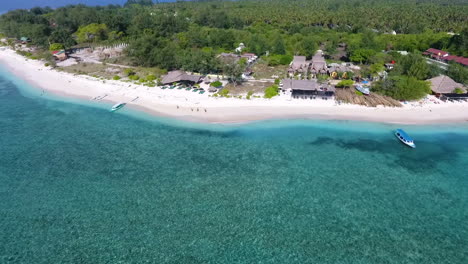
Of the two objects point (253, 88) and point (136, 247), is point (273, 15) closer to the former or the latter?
point (253, 88)

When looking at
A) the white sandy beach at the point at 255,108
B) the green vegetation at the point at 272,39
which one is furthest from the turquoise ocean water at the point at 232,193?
the green vegetation at the point at 272,39

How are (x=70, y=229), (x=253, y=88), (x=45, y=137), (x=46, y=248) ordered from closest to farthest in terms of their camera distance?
(x=46, y=248)
(x=70, y=229)
(x=45, y=137)
(x=253, y=88)

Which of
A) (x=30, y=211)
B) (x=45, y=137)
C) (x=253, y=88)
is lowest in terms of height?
(x=30, y=211)

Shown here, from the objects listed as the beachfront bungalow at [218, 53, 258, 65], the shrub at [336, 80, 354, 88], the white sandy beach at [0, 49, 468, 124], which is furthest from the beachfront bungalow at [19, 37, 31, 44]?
the shrub at [336, 80, 354, 88]

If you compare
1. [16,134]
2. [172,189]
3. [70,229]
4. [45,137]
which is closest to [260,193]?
[172,189]

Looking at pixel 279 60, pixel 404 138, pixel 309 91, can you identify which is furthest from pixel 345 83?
pixel 279 60
